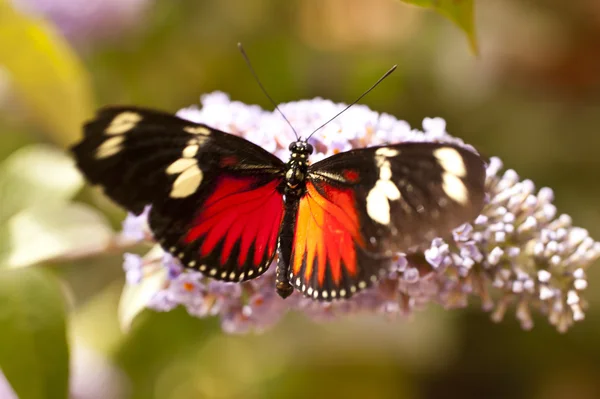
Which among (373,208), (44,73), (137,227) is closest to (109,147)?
(137,227)

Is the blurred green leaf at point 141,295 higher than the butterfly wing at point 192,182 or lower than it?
lower

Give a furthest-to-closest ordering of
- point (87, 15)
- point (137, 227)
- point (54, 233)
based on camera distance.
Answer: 1. point (87, 15)
2. point (54, 233)
3. point (137, 227)

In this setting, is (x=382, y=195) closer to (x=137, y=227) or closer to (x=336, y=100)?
(x=137, y=227)

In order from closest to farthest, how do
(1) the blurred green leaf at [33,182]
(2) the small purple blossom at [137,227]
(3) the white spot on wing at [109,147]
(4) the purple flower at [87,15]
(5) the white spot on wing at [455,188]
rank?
(5) the white spot on wing at [455,188], (3) the white spot on wing at [109,147], (2) the small purple blossom at [137,227], (1) the blurred green leaf at [33,182], (4) the purple flower at [87,15]

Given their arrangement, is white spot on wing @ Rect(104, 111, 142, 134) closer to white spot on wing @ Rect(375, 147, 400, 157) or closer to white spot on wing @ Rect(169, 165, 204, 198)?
white spot on wing @ Rect(169, 165, 204, 198)

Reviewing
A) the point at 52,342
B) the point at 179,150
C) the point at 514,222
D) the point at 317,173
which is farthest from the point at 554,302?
the point at 52,342

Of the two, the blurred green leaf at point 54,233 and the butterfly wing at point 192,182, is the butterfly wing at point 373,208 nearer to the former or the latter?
the butterfly wing at point 192,182

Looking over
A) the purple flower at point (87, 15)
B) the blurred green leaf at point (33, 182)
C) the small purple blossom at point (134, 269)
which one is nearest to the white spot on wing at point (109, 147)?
the small purple blossom at point (134, 269)
